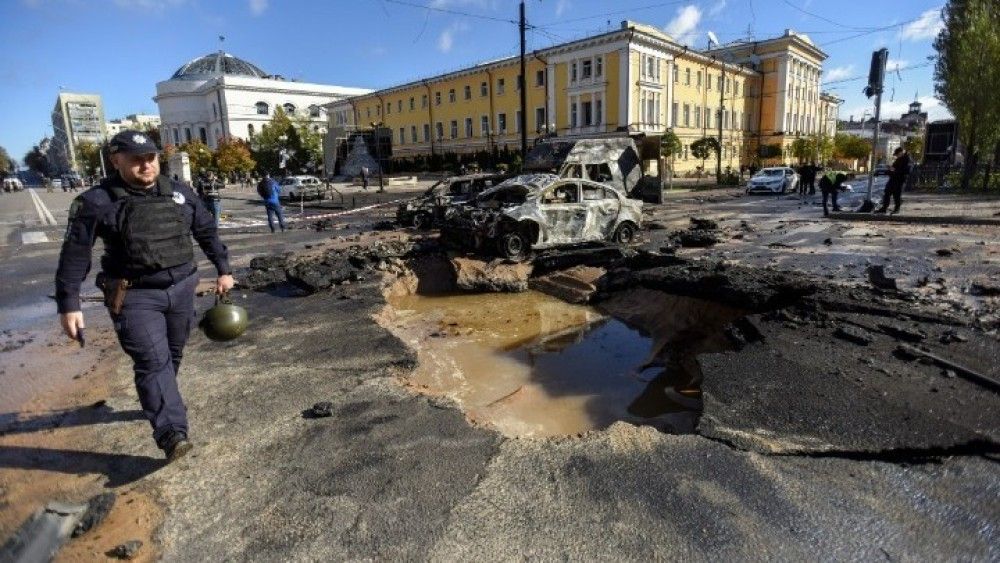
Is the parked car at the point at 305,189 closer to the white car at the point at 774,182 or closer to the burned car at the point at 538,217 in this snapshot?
the burned car at the point at 538,217

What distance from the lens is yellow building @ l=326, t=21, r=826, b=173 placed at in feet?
147

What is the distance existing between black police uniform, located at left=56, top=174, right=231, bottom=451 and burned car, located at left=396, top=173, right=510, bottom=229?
484 inches

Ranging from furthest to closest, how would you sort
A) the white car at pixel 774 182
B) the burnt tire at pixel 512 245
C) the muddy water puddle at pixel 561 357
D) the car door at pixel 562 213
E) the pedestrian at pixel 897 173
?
the white car at pixel 774 182 < the pedestrian at pixel 897 173 < the car door at pixel 562 213 < the burnt tire at pixel 512 245 < the muddy water puddle at pixel 561 357

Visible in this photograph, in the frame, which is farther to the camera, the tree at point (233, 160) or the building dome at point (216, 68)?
the building dome at point (216, 68)

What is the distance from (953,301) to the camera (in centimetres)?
619

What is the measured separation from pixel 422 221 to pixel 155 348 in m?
12.8

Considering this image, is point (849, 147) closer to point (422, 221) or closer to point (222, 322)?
point (422, 221)

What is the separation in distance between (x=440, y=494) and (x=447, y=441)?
0.59 meters

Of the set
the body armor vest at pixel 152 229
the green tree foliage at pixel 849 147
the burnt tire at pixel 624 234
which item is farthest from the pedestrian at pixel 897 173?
the green tree foliage at pixel 849 147

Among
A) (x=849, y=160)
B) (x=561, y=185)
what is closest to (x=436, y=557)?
(x=561, y=185)

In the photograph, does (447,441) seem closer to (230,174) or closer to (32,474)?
(32,474)

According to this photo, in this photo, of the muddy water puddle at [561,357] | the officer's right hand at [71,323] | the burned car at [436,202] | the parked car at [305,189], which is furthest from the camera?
the parked car at [305,189]

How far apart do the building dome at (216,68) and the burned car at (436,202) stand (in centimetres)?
9648

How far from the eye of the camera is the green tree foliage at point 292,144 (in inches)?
2376
